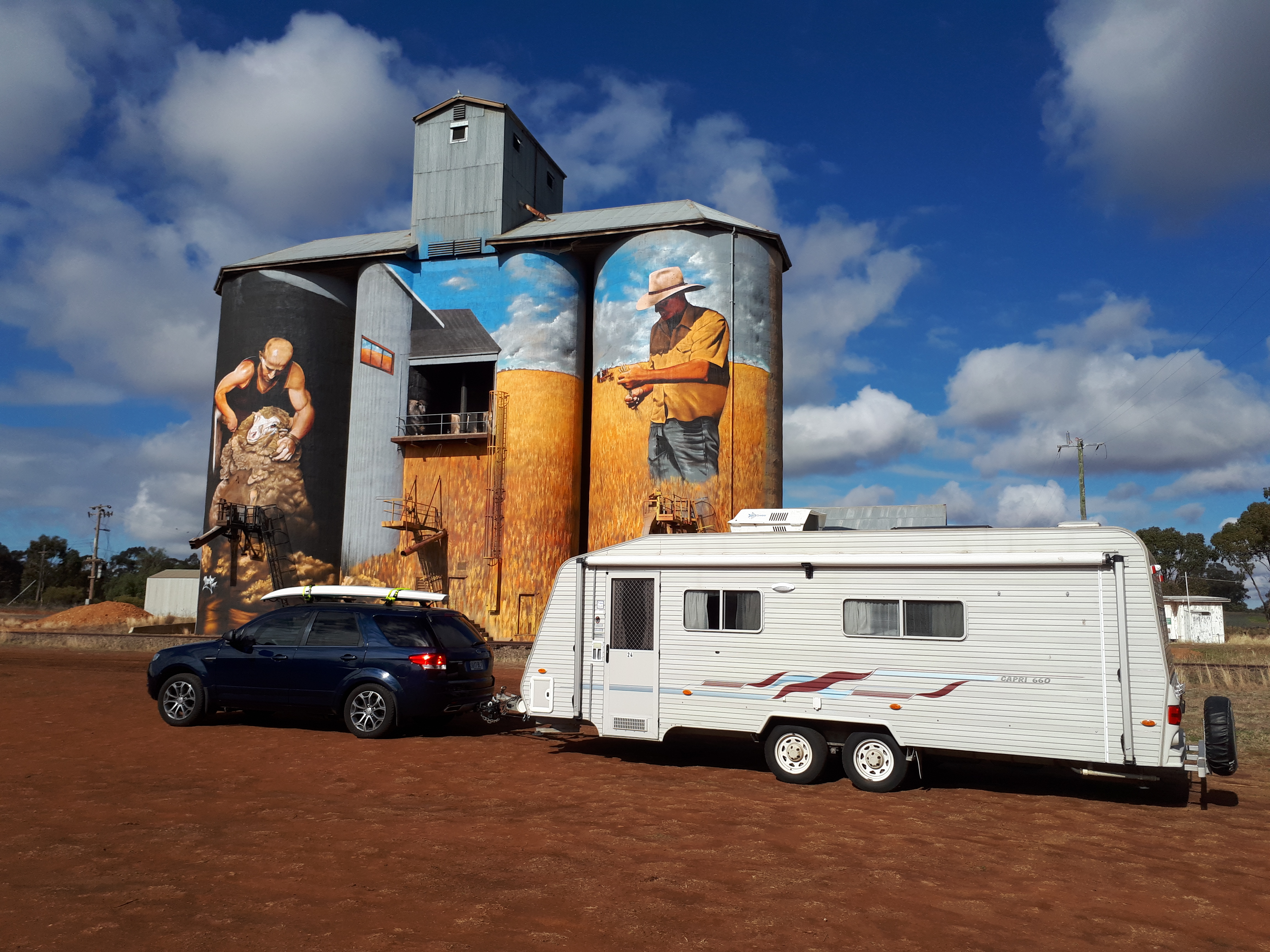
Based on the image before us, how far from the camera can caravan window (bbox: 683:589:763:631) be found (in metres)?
9.95

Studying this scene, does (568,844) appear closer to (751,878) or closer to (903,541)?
(751,878)

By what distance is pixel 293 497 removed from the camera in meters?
33.8

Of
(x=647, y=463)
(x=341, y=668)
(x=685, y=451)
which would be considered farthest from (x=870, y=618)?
(x=647, y=463)

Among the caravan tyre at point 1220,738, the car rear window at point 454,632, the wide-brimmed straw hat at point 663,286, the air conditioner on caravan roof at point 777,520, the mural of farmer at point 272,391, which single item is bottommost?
the caravan tyre at point 1220,738

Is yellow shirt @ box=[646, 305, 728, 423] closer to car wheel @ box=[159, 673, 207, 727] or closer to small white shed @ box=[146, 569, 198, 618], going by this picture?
car wheel @ box=[159, 673, 207, 727]

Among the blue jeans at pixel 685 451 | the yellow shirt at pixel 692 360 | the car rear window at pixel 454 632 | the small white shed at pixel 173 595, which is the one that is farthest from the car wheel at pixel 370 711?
the small white shed at pixel 173 595

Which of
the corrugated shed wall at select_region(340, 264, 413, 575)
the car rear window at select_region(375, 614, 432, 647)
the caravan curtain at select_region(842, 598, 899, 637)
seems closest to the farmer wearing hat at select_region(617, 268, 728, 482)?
the corrugated shed wall at select_region(340, 264, 413, 575)

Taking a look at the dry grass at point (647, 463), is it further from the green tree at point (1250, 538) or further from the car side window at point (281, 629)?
the green tree at point (1250, 538)

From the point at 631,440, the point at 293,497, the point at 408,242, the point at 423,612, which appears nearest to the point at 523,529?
the point at 631,440

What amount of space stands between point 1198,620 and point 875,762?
45852 millimetres

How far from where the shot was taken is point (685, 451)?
28.8m

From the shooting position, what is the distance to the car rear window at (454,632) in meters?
12.1

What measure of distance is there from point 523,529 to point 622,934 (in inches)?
1015

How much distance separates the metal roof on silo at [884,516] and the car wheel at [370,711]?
31.1 feet
